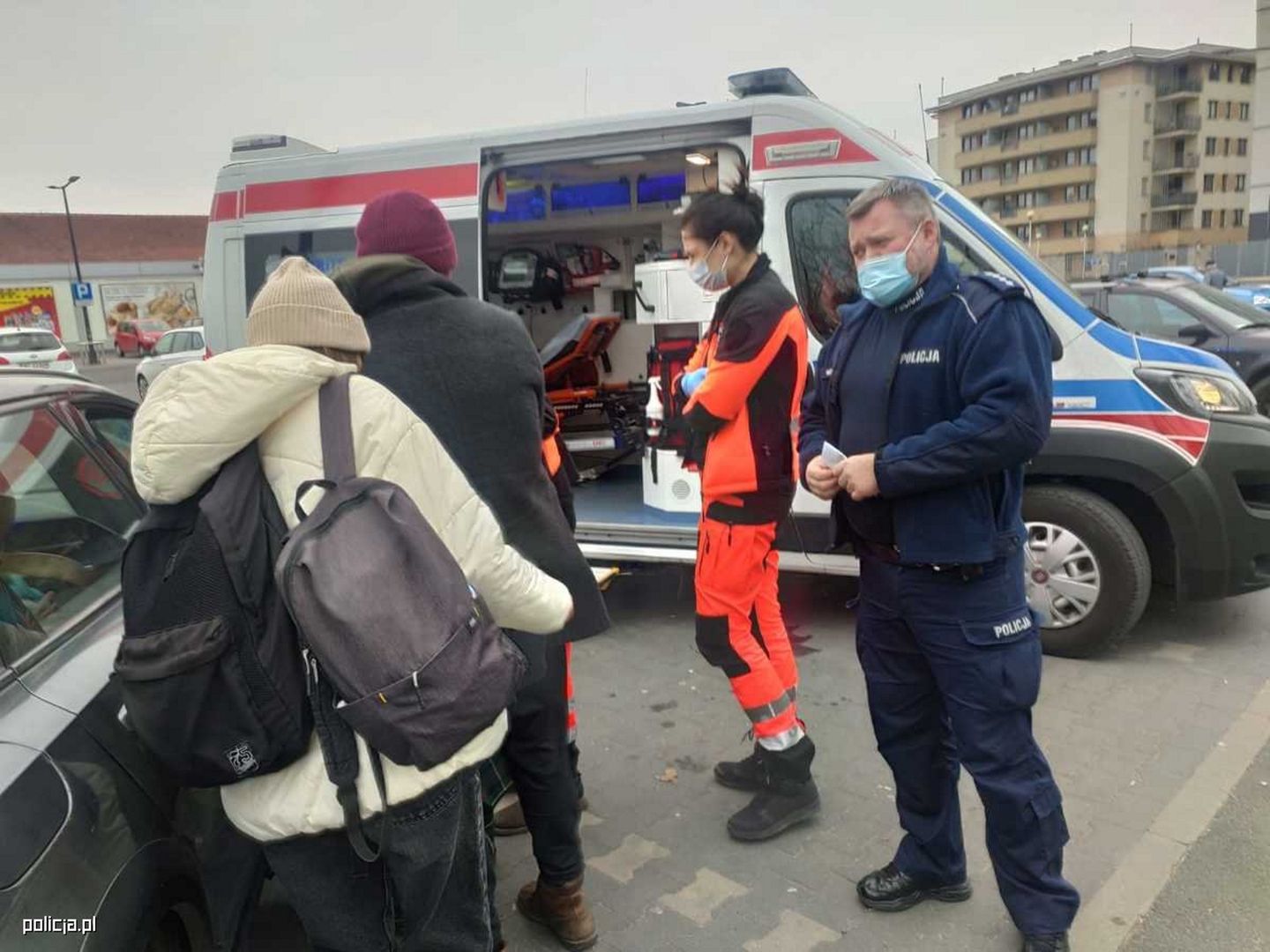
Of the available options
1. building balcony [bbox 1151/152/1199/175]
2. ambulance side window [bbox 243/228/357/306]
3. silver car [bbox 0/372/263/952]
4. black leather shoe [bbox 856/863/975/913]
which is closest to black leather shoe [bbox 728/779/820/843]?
black leather shoe [bbox 856/863/975/913]

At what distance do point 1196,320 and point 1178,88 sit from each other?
242 ft

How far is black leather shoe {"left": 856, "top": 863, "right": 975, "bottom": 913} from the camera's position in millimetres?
2668

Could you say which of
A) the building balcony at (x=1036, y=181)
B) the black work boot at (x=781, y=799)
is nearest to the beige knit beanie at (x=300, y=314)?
the black work boot at (x=781, y=799)

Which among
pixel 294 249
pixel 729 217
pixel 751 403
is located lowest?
pixel 751 403

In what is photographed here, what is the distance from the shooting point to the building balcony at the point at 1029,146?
7000 cm

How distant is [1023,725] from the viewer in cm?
228

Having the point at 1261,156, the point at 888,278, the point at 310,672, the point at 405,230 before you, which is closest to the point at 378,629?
the point at 310,672

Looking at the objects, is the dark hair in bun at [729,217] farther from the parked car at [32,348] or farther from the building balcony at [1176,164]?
the building balcony at [1176,164]

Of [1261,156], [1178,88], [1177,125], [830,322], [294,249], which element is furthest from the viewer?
[1177,125]

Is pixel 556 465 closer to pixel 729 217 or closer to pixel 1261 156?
pixel 729 217

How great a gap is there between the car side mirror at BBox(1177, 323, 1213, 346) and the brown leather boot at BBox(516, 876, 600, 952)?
32.7 feet

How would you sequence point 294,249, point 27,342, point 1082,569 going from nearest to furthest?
1. point 1082,569
2. point 294,249
3. point 27,342

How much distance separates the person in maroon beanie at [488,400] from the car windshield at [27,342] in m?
22.5

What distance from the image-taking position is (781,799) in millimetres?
3127
